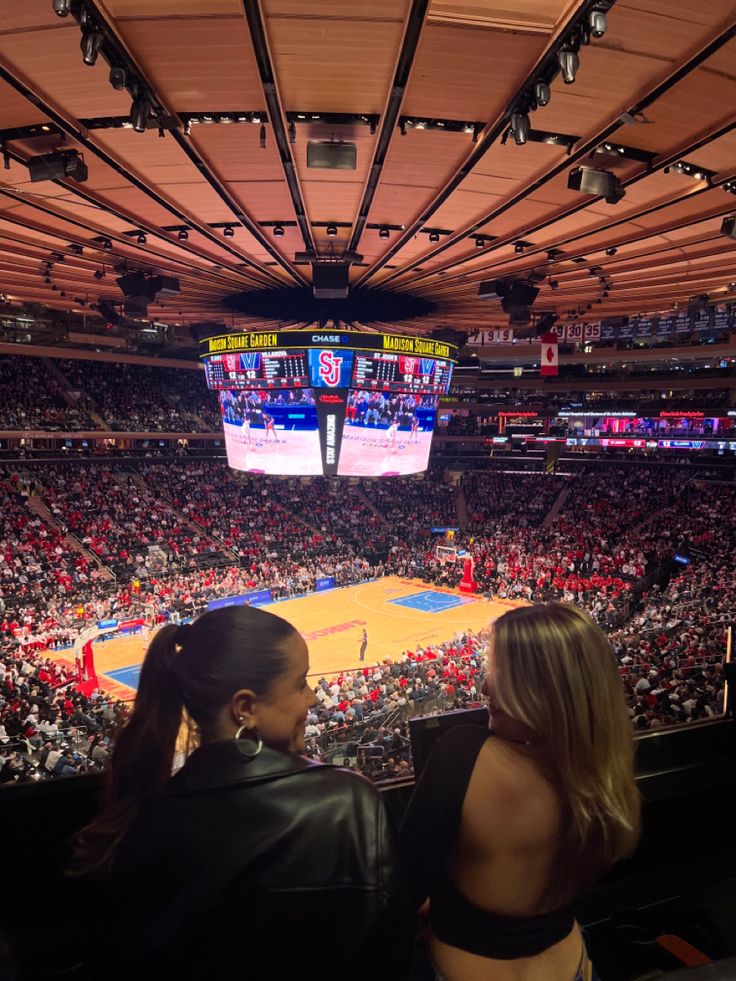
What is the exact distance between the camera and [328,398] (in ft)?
42.7

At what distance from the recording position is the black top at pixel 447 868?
1.51 meters

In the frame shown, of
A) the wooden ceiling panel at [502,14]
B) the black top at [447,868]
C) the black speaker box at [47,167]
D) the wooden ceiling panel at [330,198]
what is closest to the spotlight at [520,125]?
the wooden ceiling panel at [502,14]

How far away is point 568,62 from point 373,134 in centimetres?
198

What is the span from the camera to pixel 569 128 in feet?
16.8

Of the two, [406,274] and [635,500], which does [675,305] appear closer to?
[406,274]

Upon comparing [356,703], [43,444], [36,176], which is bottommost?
[356,703]

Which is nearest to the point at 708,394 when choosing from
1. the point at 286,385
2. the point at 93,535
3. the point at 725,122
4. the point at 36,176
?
the point at 286,385

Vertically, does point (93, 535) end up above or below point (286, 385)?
below

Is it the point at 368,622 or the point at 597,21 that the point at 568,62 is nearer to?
the point at 597,21

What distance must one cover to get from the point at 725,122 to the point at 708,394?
29723 mm

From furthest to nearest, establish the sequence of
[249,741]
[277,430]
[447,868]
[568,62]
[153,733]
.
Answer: [277,430], [568,62], [447,868], [153,733], [249,741]

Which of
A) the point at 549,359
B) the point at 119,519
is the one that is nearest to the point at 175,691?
the point at 549,359

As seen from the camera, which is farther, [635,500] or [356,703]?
[635,500]

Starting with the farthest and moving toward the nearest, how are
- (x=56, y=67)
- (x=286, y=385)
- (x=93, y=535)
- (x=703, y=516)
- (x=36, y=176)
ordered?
(x=703, y=516) → (x=93, y=535) → (x=286, y=385) → (x=36, y=176) → (x=56, y=67)
